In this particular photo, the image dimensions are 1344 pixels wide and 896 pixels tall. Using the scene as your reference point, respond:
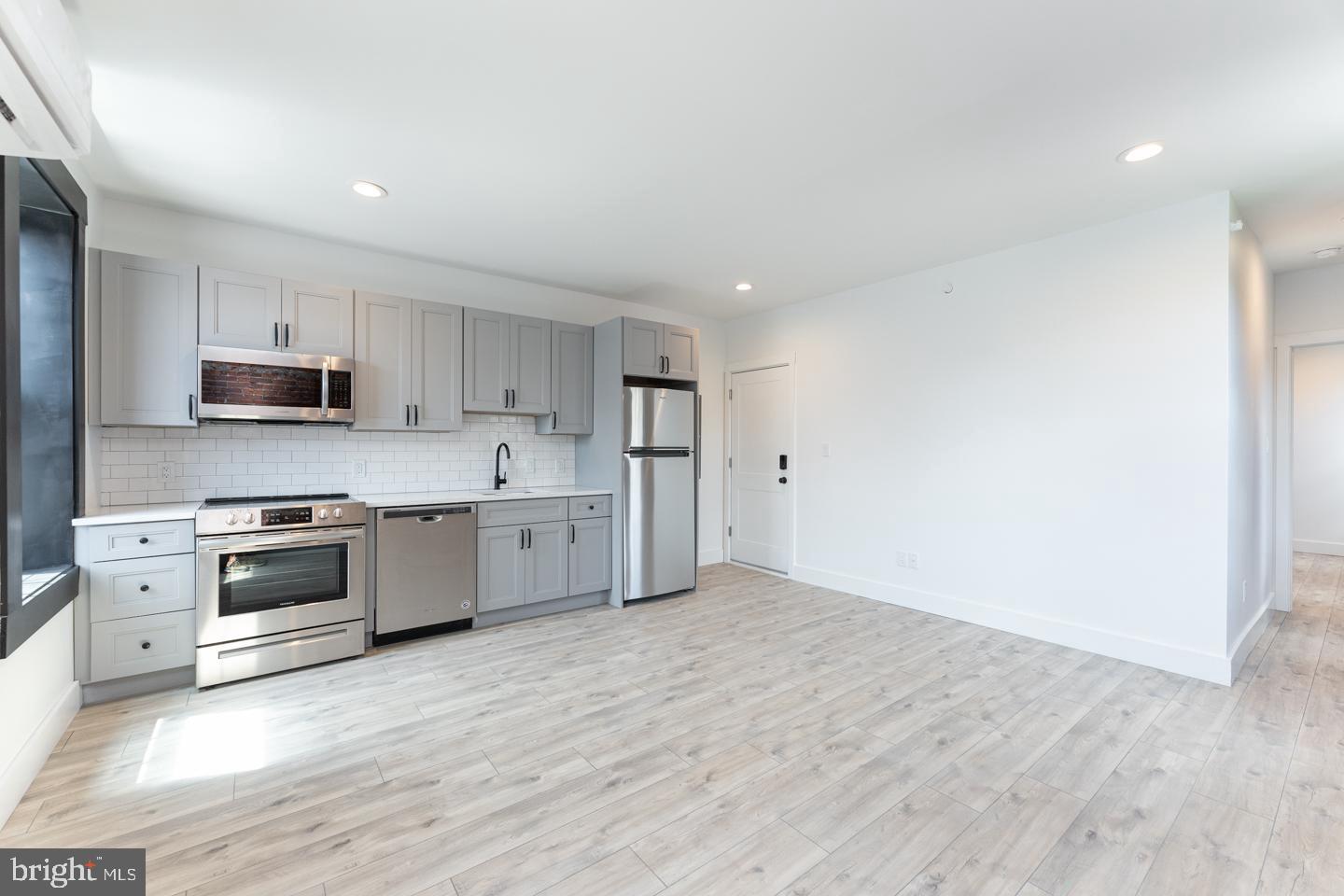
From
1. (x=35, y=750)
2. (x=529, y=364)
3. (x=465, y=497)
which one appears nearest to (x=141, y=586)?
(x=35, y=750)

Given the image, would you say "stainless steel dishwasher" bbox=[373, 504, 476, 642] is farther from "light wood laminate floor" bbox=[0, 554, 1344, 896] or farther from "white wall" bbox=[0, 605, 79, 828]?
"white wall" bbox=[0, 605, 79, 828]

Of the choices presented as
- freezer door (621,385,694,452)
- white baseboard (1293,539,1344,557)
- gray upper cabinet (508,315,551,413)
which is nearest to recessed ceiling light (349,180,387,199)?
gray upper cabinet (508,315,551,413)

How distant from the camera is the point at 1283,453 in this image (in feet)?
14.5

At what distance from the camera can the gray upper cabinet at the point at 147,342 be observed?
2943 mm

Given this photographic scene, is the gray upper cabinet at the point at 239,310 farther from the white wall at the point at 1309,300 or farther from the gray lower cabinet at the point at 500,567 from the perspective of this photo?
the white wall at the point at 1309,300

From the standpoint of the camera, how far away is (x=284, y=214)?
3389 millimetres

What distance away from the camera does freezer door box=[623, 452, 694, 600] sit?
4.57 metres

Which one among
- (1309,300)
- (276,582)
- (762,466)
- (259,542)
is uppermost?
(1309,300)

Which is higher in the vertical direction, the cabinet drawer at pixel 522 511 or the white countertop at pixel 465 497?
→ the white countertop at pixel 465 497

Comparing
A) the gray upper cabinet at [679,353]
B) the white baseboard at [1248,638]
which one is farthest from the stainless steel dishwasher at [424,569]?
the white baseboard at [1248,638]

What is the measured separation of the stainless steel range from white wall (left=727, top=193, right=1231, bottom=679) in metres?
3.82

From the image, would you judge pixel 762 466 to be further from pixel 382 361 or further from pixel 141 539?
pixel 141 539

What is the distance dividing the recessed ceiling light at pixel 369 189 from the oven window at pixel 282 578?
6.72ft

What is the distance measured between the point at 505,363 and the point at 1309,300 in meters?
6.45
